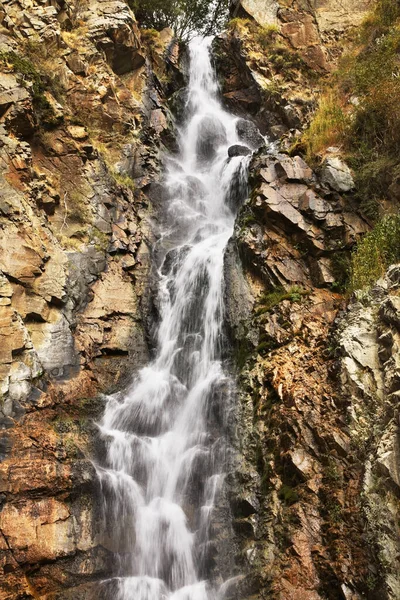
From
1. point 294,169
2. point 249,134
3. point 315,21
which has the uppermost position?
point 315,21

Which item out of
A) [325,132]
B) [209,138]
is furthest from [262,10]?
[325,132]

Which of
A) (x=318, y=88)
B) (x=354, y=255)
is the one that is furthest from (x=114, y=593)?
(x=318, y=88)

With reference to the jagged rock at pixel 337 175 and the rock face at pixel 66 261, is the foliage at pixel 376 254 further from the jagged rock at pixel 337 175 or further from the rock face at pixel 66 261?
the rock face at pixel 66 261

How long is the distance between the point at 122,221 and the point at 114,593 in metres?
9.53

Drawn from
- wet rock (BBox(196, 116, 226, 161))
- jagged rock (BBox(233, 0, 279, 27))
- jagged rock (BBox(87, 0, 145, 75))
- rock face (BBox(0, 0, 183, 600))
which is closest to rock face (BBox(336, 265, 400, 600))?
rock face (BBox(0, 0, 183, 600))

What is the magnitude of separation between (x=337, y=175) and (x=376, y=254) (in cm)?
313

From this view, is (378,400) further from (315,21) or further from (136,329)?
(315,21)

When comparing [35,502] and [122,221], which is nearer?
[35,502]

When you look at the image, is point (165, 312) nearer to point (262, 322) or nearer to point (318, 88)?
point (262, 322)

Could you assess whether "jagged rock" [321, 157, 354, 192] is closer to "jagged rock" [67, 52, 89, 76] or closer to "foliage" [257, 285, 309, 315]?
"foliage" [257, 285, 309, 315]

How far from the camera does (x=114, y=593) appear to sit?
7379 millimetres

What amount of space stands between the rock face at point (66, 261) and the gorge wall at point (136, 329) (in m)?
0.04

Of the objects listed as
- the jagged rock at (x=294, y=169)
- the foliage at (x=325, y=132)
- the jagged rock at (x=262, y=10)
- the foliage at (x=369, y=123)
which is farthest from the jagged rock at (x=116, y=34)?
→ the jagged rock at (x=294, y=169)

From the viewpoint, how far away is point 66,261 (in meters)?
11.6
